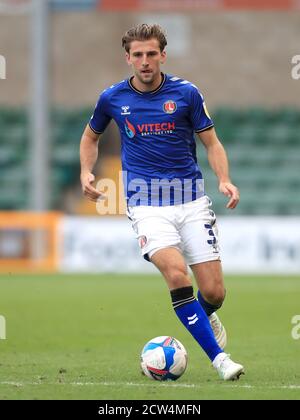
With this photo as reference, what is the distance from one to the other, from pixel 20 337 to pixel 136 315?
2.32 meters

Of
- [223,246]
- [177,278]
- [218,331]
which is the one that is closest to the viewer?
[177,278]

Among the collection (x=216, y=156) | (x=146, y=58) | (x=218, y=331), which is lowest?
(x=218, y=331)

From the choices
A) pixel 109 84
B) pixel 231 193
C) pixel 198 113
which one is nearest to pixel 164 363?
pixel 231 193

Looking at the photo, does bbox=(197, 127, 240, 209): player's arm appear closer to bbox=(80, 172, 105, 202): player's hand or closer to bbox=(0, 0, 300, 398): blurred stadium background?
bbox=(80, 172, 105, 202): player's hand

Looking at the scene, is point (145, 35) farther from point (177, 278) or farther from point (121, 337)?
point (121, 337)

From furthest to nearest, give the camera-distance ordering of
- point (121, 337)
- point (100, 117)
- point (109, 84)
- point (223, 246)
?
point (109, 84)
point (223, 246)
point (121, 337)
point (100, 117)

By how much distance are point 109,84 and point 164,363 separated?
19624mm

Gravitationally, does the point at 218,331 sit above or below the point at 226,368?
above

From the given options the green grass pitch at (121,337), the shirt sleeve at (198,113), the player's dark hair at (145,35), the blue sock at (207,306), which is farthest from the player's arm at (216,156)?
the green grass pitch at (121,337)

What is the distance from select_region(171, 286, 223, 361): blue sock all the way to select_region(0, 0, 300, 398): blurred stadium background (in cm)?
1253

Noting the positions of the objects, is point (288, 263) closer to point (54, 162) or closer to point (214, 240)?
point (54, 162)

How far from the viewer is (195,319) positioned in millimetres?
7312

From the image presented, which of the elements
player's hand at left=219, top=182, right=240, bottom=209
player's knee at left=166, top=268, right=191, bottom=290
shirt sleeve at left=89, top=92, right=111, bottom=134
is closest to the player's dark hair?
shirt sleeve at left=89, top=92, right=111, bottom=134
